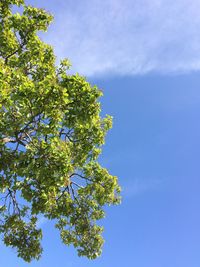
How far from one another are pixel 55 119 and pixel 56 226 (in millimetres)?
9081

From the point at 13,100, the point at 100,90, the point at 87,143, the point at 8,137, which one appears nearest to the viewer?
the point at 13,100

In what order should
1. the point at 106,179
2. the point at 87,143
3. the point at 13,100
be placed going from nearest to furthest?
1. the point at 13,100
2. the point at 87,143
3. the point at 106,179

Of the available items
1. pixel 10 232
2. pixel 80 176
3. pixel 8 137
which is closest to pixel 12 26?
pixel 8 137

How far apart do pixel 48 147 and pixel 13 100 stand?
250cm

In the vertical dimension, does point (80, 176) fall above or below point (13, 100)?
above

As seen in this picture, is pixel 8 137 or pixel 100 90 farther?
pixel 8 137

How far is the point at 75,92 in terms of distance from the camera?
19.6 m

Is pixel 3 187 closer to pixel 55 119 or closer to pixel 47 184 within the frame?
pixel 47 184

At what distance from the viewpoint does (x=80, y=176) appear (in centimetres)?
2512

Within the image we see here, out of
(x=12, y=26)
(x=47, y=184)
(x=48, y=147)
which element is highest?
(x=12, y=26)

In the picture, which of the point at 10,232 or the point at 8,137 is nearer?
the point at 8,137

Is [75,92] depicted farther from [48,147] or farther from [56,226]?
[56,226]

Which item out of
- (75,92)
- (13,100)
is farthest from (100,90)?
(13,100)

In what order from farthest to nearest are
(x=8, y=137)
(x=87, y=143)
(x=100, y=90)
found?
(x=87, y=143), (x=8, y=137), (x=100, y=90)
